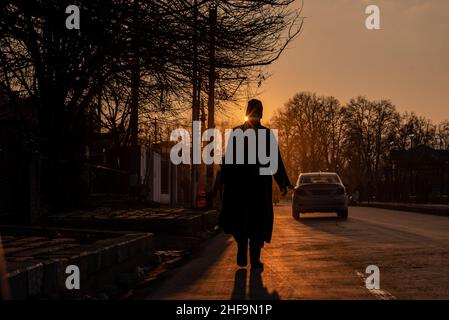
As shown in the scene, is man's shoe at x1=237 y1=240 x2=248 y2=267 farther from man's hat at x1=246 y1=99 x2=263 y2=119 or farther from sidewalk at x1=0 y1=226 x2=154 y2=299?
man's hat at x1=246 y1=99 x2=263 y2=119

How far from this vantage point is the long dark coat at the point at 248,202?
1023cm

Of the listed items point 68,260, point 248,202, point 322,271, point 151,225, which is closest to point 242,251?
point 248,202

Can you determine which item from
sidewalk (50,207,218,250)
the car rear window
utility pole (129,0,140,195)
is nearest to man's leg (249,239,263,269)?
utility pole (129,0,140,195)

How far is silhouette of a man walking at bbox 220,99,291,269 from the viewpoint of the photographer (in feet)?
33.5

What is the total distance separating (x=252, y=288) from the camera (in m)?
8.45

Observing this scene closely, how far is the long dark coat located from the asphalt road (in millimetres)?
514

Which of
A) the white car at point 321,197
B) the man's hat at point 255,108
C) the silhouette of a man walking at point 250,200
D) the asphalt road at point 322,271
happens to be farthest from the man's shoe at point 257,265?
the white car at point 321,197

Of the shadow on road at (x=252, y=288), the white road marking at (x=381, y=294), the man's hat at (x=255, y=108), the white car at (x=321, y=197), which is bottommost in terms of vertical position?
the shadow on road at (x=252, y=288)

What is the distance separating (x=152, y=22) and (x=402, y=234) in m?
9.13

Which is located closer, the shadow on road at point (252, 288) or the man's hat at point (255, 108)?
the shadow on road at point (252, 288)

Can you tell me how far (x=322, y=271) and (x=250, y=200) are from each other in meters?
1.24

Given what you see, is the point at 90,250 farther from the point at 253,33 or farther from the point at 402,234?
the point at 402,234

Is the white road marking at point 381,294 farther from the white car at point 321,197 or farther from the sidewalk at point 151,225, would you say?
the white car at point 321,197

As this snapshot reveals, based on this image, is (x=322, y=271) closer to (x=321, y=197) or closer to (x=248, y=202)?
(x=248, y=202)
